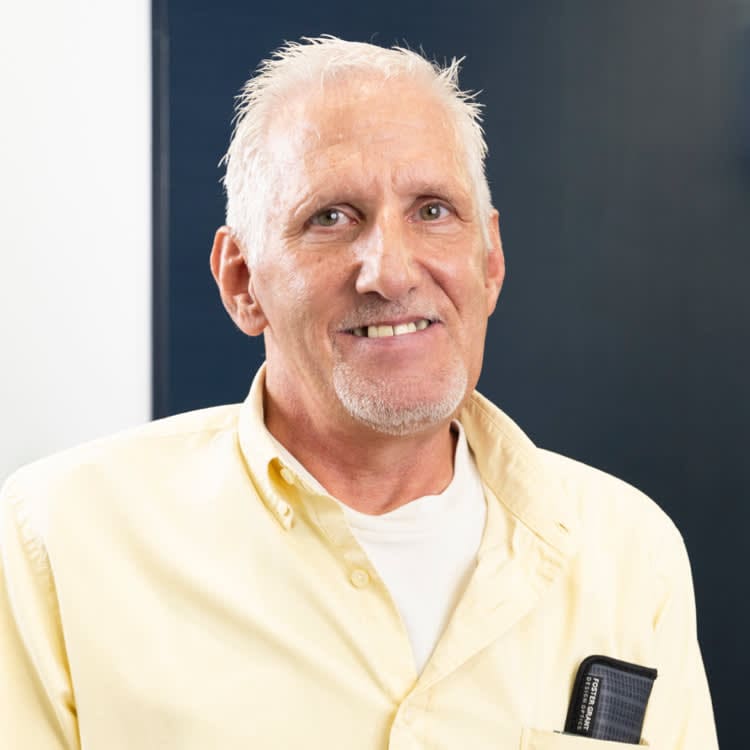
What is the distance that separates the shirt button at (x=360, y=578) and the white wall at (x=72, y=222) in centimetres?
66

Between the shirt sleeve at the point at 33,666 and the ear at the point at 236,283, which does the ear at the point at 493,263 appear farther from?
the shirt sleeve at the point at 33,666

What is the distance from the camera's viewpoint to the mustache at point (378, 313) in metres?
1.36

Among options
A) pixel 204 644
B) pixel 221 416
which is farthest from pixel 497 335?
pixel 204 644

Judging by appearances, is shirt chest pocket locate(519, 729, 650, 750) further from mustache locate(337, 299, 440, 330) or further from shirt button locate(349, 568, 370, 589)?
mustache locate(337, 299, 440, 330)

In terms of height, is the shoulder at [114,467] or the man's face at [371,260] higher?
the man's face at [371,260]

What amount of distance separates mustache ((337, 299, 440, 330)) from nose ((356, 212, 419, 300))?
0.01 m

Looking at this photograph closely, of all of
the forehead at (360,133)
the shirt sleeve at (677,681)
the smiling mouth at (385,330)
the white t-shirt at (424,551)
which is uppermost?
the forehead at (360,133)

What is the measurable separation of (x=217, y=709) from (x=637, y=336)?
1.27 m

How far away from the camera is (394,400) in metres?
1.36

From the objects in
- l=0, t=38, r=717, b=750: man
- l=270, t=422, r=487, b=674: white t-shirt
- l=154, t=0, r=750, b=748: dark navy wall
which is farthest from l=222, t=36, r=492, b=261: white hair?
l=154, t=0, r=750, b=748: dark navy wall

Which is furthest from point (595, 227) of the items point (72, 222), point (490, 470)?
point (72, 222)

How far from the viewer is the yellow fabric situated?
1.28 metres

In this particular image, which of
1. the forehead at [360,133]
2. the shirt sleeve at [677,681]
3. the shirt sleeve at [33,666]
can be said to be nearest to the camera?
the shirt sleeve at [33,666]

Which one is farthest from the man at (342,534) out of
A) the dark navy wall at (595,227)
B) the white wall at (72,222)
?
the dark navy wall at (595,227)
